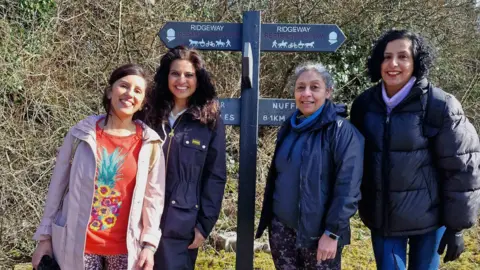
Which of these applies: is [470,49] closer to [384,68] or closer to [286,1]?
[286,1]

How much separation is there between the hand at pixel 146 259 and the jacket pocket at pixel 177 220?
19 cm

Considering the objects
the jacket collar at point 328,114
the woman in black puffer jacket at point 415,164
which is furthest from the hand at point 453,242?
the jacket collar at point 328,114

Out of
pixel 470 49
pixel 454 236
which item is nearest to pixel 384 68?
pixel 454 236

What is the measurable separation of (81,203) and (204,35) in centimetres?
159

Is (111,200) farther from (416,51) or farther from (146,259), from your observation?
(416,51)

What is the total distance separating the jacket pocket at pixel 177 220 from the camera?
102 inches

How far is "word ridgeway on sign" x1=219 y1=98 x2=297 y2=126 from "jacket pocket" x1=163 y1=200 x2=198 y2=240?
930 millimetres

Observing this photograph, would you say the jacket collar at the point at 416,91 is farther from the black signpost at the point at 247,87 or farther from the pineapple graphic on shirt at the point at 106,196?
the pineapple graphic on shirt at the point at 106,196

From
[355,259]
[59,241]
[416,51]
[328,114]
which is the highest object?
[416,51]

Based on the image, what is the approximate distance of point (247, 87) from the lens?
332 centimetres

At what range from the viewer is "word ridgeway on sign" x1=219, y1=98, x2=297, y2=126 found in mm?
3342

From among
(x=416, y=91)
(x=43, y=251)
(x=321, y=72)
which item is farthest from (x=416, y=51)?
(x=43, y=251)

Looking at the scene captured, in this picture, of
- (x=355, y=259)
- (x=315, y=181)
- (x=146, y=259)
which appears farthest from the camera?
(x=355, y=259)

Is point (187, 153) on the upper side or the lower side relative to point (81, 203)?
upper
